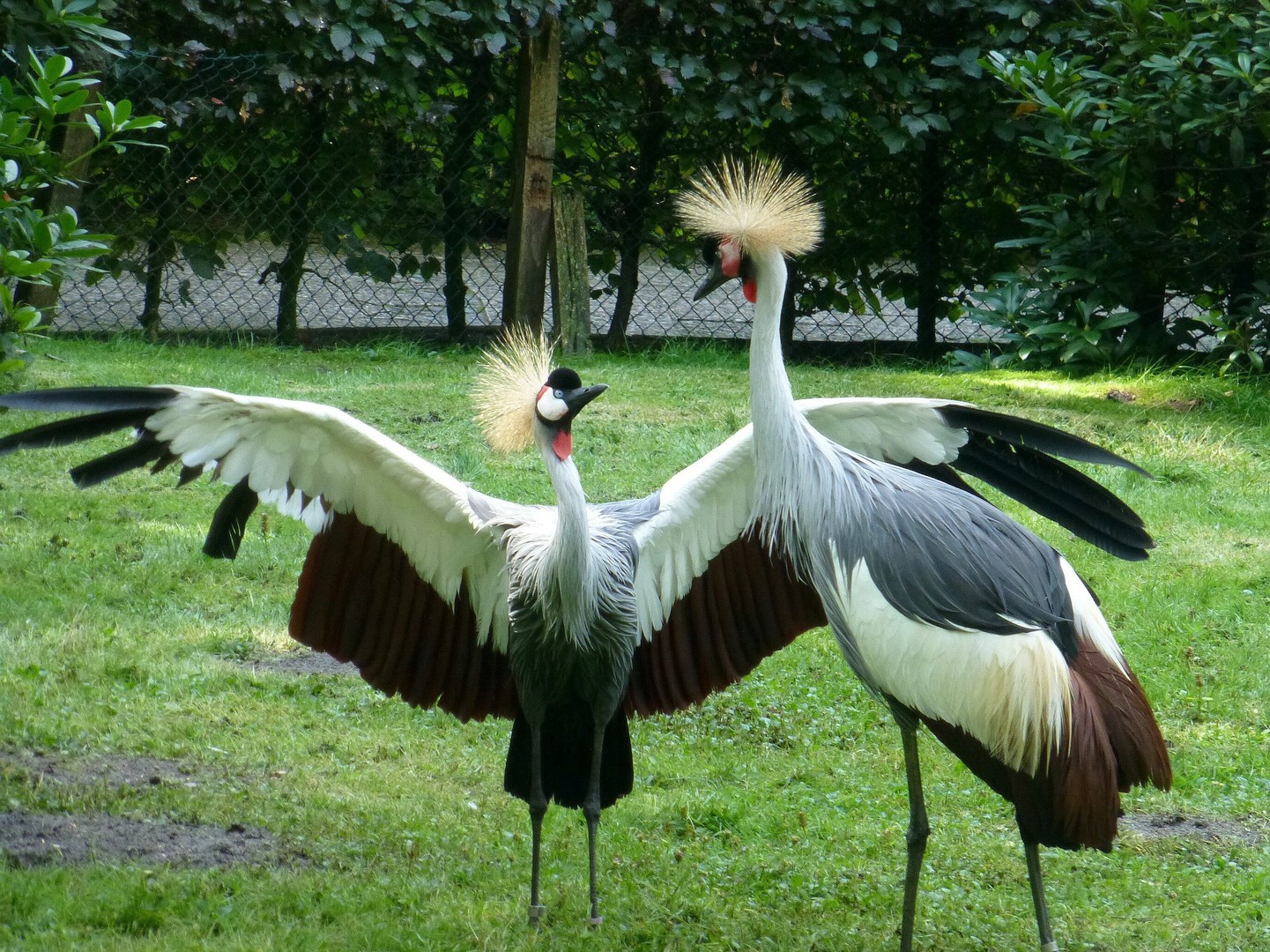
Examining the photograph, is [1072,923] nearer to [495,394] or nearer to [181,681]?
[495,394]

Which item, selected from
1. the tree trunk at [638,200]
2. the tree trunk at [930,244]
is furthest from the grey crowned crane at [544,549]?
the tree trunk at [930,244]

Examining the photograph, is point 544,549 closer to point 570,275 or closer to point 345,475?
point 345,475

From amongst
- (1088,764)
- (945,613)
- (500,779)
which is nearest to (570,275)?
(500,779)

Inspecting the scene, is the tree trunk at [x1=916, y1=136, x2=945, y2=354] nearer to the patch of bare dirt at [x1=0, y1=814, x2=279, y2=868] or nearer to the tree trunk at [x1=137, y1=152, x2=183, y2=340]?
the tree trunk at [x1=137, y1=152, x2=183, y2=340]

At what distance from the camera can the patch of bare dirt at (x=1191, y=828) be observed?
10.4ft

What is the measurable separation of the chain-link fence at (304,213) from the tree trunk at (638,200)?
0.06 m

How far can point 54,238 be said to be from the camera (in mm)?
2896

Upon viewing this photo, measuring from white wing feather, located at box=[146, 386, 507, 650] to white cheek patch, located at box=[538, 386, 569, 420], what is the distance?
10.2 inches

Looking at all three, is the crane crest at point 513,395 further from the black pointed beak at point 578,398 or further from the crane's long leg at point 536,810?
the crane's long leg at point 536,810

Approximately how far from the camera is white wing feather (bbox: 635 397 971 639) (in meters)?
3.04

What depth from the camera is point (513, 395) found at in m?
3.07

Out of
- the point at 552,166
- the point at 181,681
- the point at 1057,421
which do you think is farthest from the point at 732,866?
the point at 552,166

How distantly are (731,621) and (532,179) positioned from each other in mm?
3877

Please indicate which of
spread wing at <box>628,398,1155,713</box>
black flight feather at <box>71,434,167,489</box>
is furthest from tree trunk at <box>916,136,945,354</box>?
black flight feather at <box>71,434,167,489</box>
